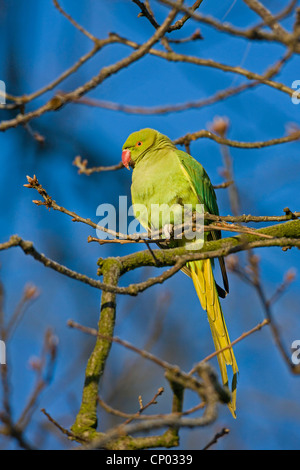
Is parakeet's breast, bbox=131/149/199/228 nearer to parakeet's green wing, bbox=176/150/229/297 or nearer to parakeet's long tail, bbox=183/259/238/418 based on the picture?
parakeet's green wing, bbox=176/150/229/297

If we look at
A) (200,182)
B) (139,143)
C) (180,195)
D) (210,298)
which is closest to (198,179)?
(200,182)

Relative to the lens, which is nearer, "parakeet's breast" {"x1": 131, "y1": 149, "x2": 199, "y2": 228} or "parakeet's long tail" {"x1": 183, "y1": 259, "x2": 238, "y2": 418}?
"parakeet's long tail" {"x1": 183, "y1": 259, "x2": 238, "y2": 418}

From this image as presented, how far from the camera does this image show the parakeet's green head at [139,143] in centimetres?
409

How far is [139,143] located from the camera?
4.12 metres

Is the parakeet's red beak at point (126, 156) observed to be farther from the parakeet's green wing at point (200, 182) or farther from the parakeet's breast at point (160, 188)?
the parakeet's green wing at point (200, 182)

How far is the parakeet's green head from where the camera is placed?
13.4ft

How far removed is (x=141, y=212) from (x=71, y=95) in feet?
7.77

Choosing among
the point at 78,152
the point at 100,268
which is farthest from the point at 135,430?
the point at 78,152

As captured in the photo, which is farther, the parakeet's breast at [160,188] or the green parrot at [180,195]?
the parakeet's breast at [160,188]

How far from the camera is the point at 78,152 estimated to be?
18.4ft

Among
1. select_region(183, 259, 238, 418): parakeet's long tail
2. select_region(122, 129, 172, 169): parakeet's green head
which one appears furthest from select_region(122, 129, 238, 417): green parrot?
select_region(122, 129, 172, 169): parakeet's green head

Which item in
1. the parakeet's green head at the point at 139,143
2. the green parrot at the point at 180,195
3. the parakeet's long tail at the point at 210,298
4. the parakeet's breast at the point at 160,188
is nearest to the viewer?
the parakeet's long tail at the point at 210,298

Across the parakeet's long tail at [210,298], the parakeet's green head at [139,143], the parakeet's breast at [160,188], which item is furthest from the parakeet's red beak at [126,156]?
the parakeet's long tail at [210,298]
